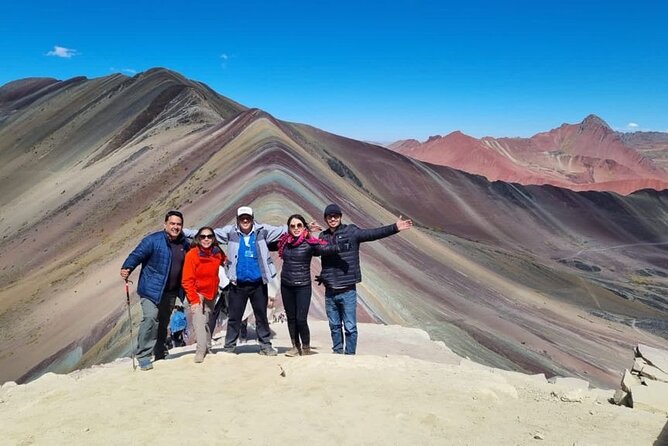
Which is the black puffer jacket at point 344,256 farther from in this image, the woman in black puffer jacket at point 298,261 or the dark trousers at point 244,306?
the dark trousers at point 244,306

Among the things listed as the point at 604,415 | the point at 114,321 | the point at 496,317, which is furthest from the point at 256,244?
the point at 496,317

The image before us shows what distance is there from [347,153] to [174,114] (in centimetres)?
1533

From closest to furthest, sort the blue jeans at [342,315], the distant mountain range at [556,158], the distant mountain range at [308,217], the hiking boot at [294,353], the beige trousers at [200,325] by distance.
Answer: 1. the beige trousers at [200,325]
2. the blue jeans at [342,315]
3. the hiking boot at [294,353]
4. the distant mountain range at [308,217]
5. the distant mountain range at [556,158]

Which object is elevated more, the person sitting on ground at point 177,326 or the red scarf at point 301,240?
the red scarf at point 301,240

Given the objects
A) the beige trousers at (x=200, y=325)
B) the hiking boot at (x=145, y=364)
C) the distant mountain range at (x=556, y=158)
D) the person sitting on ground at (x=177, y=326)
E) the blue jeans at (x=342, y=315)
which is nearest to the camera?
the hiking boot at (x=145, y=364)

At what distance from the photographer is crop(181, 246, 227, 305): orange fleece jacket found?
213 inches

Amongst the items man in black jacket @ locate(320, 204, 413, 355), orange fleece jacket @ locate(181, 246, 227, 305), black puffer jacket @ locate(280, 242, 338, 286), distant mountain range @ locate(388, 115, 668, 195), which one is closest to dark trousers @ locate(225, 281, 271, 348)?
orange fleece jacket @ locate(181, 246, 227, 305)

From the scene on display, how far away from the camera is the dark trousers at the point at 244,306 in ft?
18.5

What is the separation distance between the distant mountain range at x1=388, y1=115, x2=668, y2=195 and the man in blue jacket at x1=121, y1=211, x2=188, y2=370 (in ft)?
301

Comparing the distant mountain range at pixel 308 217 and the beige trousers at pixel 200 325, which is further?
the distant mountain range at pixel 308 217

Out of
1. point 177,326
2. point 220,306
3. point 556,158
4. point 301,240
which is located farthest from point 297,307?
point 556,158

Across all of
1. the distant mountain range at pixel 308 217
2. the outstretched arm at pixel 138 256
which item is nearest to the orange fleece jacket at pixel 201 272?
the outstretched arm at pixel 138 256

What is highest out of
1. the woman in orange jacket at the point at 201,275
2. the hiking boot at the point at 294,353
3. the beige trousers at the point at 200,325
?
the woman in orange jacket at the point at 201,275

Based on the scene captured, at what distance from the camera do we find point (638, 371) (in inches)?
240
